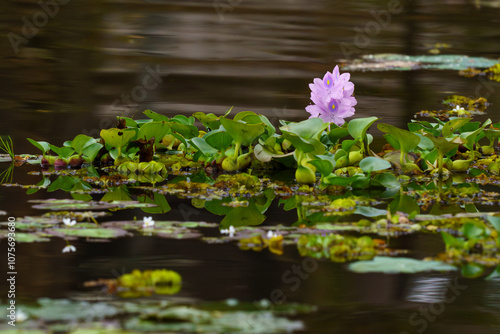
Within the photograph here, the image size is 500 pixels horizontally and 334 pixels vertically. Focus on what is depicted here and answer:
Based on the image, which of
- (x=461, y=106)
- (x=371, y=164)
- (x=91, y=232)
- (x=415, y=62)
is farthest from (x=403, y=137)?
(x=415, y=62)

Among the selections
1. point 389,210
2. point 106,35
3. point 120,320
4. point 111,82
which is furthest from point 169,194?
point 106,35

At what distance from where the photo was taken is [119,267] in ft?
8.13

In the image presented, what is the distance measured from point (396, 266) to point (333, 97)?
1.50m

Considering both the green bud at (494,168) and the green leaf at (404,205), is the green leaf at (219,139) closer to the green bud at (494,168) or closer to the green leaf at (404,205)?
the green leaf at (404,205)

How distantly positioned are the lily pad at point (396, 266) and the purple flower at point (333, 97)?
1378mm

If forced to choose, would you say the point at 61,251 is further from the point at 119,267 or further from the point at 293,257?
the point at 293,257

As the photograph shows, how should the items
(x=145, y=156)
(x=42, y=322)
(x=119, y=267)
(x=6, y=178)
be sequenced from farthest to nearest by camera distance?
(x=145, y=156) → (x=6, y=178) → (x=119, y=267) → (x=42, y=322)

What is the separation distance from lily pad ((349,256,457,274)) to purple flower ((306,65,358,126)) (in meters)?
1.38

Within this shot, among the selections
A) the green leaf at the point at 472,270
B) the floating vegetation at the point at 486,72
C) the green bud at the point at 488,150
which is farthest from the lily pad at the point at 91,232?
the floating vegetation at the point at 486,72

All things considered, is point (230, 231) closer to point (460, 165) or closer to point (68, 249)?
point (68, 249)

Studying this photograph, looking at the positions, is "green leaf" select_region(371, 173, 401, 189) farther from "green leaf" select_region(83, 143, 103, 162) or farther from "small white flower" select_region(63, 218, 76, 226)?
"small white flower" select_region(63, 218, 76, 226)

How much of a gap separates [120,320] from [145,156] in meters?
2.10

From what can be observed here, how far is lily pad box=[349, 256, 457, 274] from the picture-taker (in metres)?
2.52

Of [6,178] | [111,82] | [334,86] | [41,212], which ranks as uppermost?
[111,82]
